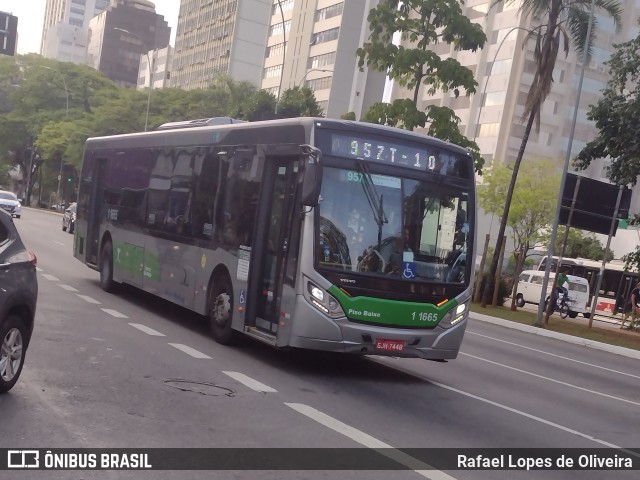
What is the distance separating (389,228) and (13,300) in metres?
4.94

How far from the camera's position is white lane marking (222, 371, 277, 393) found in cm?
1012

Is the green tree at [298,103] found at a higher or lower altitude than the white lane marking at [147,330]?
higher

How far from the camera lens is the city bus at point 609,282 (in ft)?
170

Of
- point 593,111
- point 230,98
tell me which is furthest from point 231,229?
point 230,98

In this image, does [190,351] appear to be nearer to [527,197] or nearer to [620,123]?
[620,123]

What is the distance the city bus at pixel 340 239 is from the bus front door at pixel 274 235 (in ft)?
0.05

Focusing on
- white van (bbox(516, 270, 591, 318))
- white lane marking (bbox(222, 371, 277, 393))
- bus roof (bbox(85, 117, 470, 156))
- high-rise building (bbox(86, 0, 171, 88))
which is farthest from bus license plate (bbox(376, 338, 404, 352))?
high-rise building (bbox(86, 0, 171, 88))

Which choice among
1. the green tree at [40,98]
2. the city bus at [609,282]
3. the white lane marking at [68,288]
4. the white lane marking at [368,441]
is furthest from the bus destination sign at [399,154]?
the green tree at [40,98]

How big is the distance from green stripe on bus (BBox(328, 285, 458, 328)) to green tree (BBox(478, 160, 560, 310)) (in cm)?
5220

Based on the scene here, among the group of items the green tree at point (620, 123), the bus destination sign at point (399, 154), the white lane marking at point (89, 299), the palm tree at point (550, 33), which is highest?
the palm tree at point (550, 33)

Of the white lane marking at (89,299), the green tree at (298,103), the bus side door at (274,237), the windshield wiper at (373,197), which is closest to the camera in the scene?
the windshield wiper at (373,197)

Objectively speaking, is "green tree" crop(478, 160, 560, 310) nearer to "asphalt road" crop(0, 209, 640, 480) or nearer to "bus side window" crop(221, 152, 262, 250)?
"asphalt road" crop(0, 209, 640, 480)

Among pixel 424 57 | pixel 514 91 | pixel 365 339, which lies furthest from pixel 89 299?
pixel 514 91

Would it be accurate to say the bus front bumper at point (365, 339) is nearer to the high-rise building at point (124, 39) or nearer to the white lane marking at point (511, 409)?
the white lane marking at point (511, 409)
